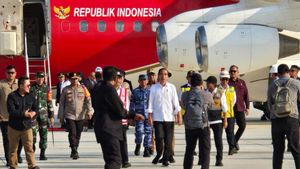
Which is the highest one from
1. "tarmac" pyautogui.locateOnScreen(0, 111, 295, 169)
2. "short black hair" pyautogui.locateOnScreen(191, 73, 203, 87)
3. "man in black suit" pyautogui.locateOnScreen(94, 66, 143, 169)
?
"short black hair" pyautogui.locateOnScreen(191, 73, 203, 87)

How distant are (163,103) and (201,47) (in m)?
7.97

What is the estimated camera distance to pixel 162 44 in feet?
81.7

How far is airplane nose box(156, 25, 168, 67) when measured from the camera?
979 inches

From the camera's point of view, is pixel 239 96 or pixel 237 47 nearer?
pixel 239 96

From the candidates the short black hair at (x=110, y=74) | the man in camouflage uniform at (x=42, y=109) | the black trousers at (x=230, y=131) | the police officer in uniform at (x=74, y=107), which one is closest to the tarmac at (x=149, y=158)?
the black trousers at (x=230, y=131)

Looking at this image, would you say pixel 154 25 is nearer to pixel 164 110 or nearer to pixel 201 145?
pixel 164 110

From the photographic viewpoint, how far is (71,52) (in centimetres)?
2620

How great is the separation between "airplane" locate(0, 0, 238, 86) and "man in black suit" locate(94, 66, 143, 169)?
40.7 feet

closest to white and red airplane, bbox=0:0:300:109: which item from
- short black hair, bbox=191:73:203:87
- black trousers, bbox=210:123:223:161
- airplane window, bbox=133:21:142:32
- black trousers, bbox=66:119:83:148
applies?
airplane window, bbox=133:21:142:32

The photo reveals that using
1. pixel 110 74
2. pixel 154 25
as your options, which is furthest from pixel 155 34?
pixel 110 74

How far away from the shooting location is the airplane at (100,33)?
2594 cm

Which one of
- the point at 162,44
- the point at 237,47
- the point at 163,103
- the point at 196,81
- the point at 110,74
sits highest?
the point at 162,44

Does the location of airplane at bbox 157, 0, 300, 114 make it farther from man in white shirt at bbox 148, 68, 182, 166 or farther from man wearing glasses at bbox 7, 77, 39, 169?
man wearing glasses at bbox 7, 77, 39, 169

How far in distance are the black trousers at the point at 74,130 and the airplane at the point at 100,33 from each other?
7.34m
